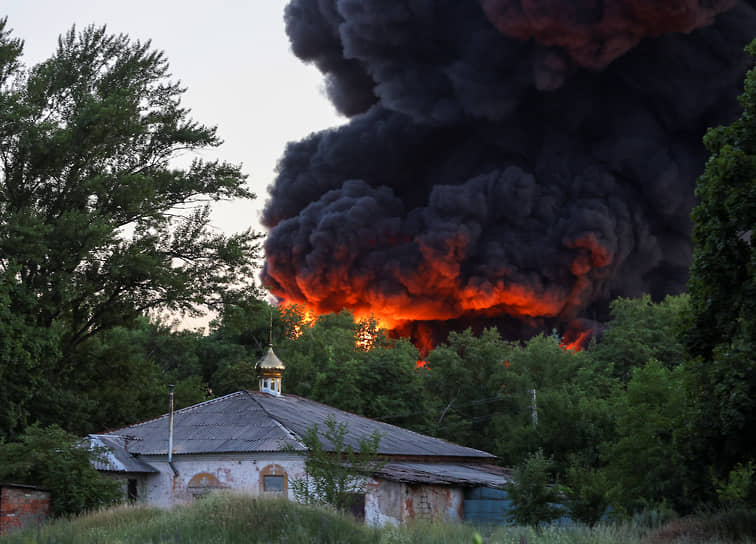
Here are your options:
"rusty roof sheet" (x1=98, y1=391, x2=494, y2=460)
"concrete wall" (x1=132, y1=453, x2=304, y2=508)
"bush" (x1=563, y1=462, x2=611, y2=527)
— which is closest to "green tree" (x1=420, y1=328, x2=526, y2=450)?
"rusty roof sheet" (x1=98, y1=391, x2=494, y2=460)

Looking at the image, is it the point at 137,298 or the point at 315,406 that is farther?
the point at 315,406

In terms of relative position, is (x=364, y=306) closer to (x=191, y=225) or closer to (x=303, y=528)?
(x=191, y=225)

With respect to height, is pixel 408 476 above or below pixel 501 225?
below

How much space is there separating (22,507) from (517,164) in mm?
52059

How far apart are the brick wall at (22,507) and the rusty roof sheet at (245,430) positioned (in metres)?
5.05

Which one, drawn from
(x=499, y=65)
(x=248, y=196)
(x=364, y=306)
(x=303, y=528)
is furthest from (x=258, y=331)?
(x=303, y=528)

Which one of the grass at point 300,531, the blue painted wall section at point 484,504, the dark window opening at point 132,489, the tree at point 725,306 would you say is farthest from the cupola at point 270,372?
the tree at point 725,306

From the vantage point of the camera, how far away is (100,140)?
30.1 m

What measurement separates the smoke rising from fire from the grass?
146 ft

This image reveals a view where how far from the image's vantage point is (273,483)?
25.5 m

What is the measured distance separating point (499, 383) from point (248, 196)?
21.2 meters

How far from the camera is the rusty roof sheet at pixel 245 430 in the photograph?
26266 millimetres

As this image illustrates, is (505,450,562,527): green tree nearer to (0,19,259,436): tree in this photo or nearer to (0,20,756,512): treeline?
(0,20,756,512): treeline

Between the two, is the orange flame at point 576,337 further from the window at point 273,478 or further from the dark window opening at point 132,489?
the dark window opening at point 132,489
